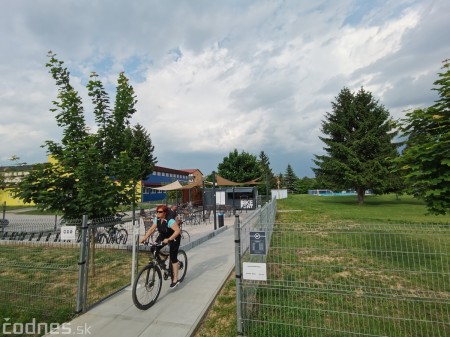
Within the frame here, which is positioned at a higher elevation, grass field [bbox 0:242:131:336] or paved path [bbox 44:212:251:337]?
grass field [bbox 0:242:131:336]

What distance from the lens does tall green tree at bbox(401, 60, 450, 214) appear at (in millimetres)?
4445

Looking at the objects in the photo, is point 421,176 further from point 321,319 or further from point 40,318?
point 40,318

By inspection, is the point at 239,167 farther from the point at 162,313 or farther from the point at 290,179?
the point at 162,313

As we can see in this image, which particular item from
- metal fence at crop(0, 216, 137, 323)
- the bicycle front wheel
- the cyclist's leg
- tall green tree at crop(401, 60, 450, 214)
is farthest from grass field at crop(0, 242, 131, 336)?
tall green tree at crop(401, 60, 450, 214)

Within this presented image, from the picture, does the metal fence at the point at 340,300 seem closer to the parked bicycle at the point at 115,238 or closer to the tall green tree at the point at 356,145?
the parked bicycle at the point at 115,238

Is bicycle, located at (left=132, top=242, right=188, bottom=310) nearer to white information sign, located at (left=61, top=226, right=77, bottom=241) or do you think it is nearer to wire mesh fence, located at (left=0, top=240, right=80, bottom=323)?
wire mesh fence, located at (left=0, top=240, right=80, bottom=323)

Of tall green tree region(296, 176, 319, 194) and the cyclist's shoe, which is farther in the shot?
tall green tree region(296, 176, 319, 194)

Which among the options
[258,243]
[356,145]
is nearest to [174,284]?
[258,243]

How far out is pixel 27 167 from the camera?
654cm

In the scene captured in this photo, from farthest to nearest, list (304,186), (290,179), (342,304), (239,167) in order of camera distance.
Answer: (290,179) < (304,186) < (239,167) < (342,304)

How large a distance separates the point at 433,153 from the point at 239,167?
47.6m

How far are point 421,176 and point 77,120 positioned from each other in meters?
6.97

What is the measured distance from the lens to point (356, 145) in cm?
2859

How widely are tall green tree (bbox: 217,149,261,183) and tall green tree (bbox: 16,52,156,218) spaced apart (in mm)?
44639
